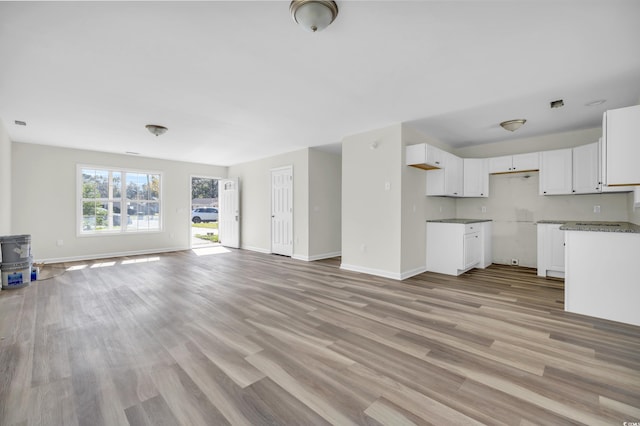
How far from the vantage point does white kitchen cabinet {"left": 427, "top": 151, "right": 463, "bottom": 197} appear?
5039mm

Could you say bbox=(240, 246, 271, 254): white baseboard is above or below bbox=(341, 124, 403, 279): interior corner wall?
below

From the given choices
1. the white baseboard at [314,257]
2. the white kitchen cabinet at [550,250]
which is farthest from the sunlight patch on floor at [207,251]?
the white kitchen cabinet at [550,250]

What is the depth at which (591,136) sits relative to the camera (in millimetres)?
4719

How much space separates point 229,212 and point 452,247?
20.6ft

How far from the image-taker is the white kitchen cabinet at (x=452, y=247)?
4.69 meters

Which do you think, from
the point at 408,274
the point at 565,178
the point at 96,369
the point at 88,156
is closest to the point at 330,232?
the point at 408,274

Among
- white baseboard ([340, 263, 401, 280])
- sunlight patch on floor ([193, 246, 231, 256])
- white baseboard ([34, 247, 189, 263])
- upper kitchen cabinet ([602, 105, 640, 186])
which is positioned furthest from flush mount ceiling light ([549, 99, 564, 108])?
white baseboard ([34, 247, 189, 263])

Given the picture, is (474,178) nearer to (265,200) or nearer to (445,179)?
(445,179)

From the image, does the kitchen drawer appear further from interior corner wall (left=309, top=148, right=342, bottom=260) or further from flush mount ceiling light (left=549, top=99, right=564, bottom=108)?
interior corner wall (left=309, top=148, right=342, bottom=260)

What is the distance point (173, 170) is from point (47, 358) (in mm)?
6453

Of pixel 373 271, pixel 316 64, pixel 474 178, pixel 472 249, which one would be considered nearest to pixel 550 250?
pixel 472 249

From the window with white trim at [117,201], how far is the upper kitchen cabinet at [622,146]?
28.8 ft

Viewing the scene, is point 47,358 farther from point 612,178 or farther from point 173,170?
point 173,170

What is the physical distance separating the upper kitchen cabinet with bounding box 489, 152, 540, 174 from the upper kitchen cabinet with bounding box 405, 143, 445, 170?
5.28ft
